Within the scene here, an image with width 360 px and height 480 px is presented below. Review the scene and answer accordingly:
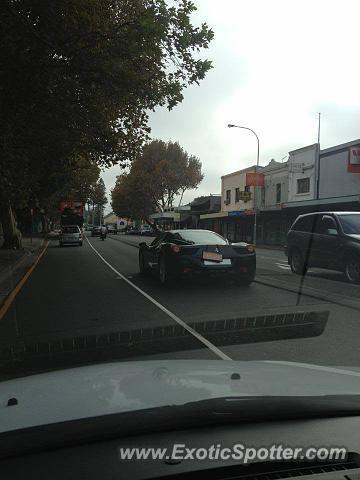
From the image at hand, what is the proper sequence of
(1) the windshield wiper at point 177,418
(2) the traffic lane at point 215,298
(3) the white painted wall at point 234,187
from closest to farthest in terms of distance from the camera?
(1) the windshield wiper at point 177,418, (2) the traffic lane at point 215,298, (3) the white painted wall at point 234,187

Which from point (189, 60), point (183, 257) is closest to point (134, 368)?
point (183, 257)

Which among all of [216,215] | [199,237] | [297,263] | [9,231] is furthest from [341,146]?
[199,237]

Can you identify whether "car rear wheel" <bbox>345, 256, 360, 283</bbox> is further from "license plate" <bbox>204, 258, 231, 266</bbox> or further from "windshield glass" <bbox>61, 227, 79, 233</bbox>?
"windshield glass" <bbox>61, 227, 79, 233</bbox>

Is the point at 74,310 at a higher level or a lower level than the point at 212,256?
lower

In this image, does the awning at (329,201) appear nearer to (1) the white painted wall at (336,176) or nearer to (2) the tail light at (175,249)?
(1) the white painted wall at (336,176)

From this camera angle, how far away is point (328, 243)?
46.3ft

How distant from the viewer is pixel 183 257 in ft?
39.9

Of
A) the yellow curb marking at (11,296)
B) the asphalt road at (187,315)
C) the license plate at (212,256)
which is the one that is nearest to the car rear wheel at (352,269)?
the asphalt road at (187,315)

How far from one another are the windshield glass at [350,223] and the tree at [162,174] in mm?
Result: 59463

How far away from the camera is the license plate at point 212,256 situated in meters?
12.1

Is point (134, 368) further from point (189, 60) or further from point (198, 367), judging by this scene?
point (189, 60)

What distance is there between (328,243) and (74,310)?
24.0ft

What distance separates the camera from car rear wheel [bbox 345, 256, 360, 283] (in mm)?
12972

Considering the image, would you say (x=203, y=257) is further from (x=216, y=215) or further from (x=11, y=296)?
(x=216, y=215)
